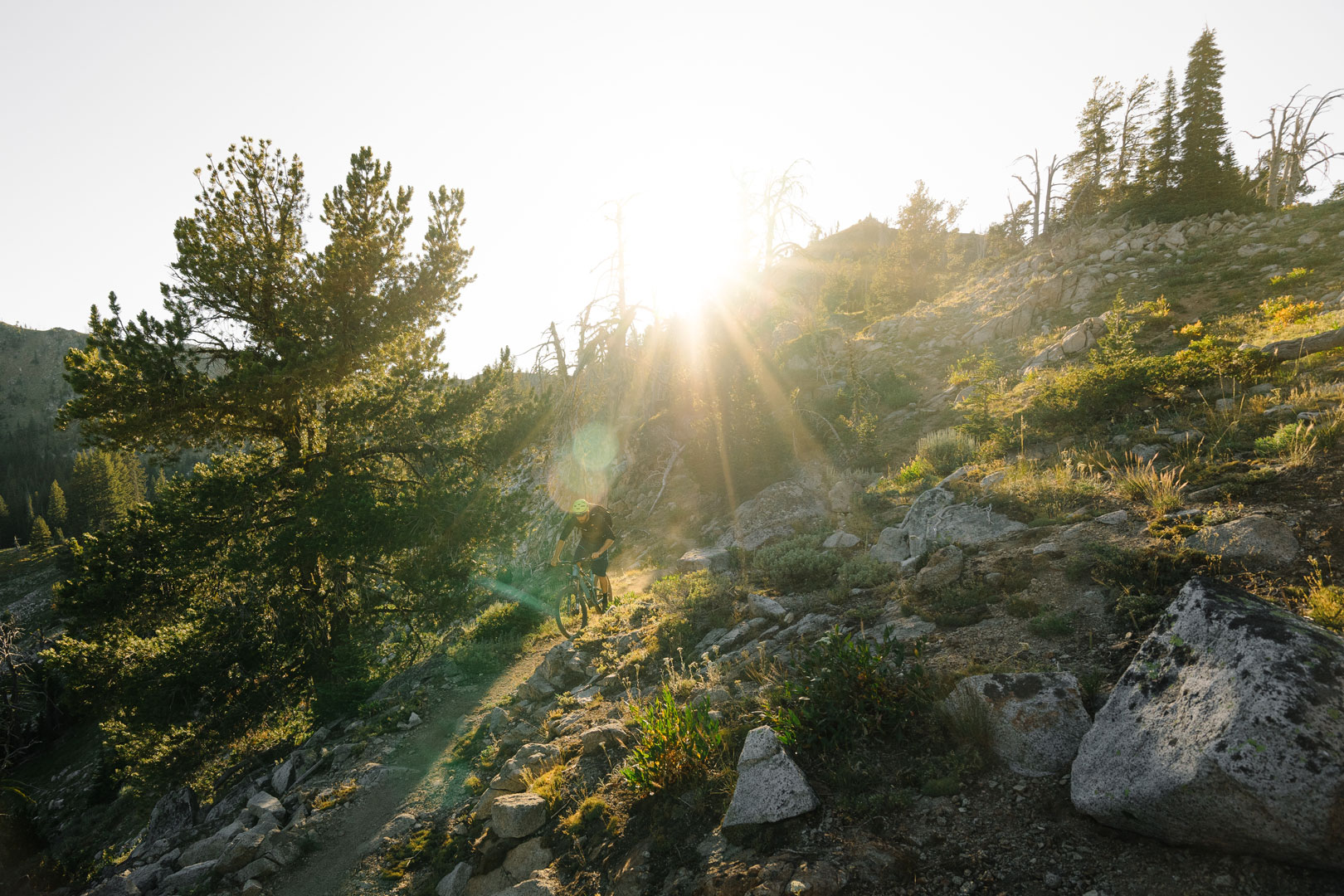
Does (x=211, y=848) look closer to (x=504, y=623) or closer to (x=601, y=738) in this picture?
(x=601, y=738)

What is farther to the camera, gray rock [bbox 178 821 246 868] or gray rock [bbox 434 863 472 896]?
gray rock [bbox 178 821 246 868]

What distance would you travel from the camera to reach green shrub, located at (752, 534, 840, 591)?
8.84 metres

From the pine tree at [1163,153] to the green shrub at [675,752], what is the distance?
31.2 metres

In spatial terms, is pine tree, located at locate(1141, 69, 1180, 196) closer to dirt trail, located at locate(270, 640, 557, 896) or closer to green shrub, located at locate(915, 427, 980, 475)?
green shrub, located at locate(915, 427, 980, 475)

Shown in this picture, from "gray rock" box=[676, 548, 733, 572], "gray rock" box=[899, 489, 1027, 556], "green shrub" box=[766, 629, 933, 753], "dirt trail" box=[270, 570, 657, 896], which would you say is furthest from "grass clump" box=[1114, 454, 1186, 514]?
"dirt trail" box=[270, 570, 657, 896]

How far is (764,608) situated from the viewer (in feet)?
26.4

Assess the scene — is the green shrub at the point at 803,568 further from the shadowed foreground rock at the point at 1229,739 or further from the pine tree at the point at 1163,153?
the pine tree at the point at 1163,153

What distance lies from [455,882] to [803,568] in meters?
6.21

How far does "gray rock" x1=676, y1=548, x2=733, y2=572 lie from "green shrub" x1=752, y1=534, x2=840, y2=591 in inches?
51.6

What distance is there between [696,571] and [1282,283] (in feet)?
57.7

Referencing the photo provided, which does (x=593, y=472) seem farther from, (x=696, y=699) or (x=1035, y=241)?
(x=1035, y=241)

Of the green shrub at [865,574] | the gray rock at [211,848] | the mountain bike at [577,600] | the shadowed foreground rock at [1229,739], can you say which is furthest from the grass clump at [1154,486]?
the gray rock at [211,848]

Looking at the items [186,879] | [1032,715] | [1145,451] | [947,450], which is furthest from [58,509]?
[1145,451]

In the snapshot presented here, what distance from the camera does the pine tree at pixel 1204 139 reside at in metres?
22.6
